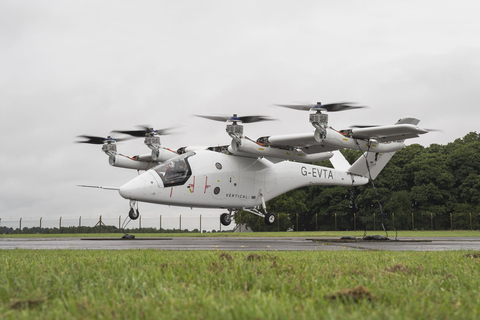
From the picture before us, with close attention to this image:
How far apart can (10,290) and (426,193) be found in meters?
51.6

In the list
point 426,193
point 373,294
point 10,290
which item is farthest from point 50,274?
point 426,193

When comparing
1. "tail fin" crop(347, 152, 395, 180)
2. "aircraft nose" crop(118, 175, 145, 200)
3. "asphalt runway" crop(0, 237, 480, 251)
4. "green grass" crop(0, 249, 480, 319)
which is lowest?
"asphalt runway" crop(0, 237, 480, 251)

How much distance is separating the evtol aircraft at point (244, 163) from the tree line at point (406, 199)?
20512 millimetres

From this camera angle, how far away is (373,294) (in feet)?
7.75

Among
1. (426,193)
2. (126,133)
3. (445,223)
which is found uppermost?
(126,133)

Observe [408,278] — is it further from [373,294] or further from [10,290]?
[10,290]

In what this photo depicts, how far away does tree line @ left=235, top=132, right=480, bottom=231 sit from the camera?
46094 mm

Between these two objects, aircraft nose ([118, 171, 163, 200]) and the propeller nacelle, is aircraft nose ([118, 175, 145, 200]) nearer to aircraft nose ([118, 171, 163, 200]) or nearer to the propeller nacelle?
aircraft nose ([118, 171, 163, 200])

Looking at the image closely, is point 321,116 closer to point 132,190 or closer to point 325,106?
point 325,106

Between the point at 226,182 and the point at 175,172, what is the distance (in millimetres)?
3041

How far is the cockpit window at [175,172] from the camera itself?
1953 cm

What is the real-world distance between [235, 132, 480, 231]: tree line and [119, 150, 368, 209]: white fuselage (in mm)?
20420

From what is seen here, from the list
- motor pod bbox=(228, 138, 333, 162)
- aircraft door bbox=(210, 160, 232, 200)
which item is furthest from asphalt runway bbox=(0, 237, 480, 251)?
motor pod bbox=(228, 138, 333, 162)

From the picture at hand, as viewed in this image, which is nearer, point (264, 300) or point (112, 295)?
point (264, 300)
